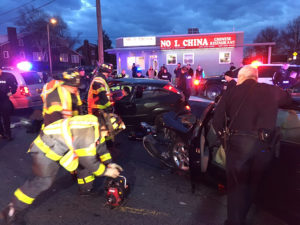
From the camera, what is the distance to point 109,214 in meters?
3.03

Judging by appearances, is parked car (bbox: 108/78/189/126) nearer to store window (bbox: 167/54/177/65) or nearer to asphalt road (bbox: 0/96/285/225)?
asphalt road (bbox: 0/96/285/225)

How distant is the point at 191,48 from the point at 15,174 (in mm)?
17594

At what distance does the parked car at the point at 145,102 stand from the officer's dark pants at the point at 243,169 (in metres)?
3.97

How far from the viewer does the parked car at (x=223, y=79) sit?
36.0 ft

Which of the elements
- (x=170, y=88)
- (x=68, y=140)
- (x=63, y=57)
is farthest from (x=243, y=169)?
(x=63, y=57)

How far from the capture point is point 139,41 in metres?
21.2

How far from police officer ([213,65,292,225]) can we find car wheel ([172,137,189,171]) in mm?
1382

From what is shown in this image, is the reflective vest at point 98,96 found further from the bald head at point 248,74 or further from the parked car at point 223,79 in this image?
the parked car at point 223,79

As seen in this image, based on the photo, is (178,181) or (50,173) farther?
(178,181)

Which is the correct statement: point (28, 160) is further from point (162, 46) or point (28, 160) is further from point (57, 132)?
point (162, 46)

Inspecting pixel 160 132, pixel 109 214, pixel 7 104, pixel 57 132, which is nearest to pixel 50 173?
pixel 57 132

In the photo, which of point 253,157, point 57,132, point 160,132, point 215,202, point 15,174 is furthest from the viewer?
point 160,132

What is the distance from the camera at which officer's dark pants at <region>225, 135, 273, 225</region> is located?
90.4 inches

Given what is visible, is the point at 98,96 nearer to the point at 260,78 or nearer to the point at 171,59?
the point at 260,78
